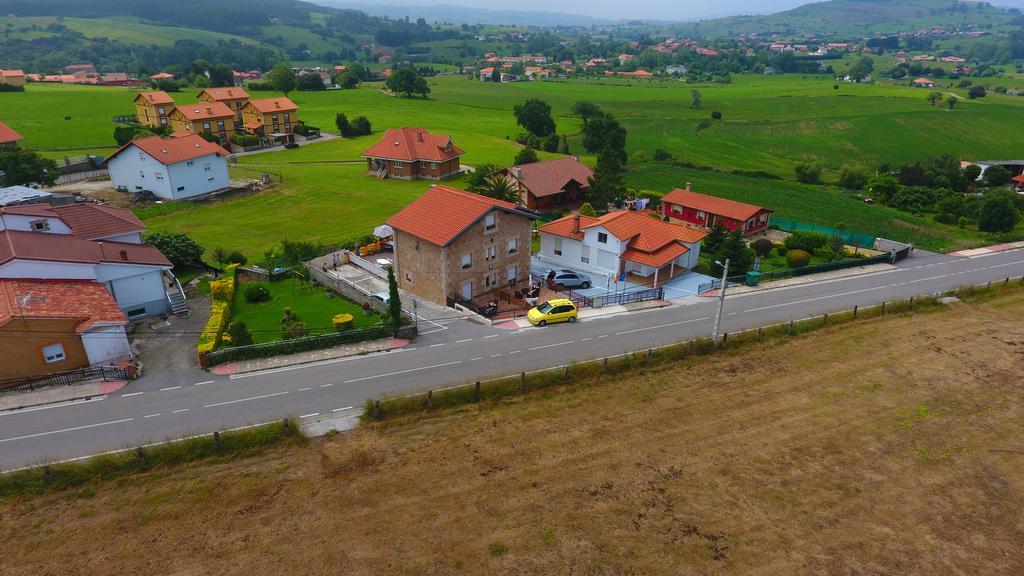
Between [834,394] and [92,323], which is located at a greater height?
[92,323]

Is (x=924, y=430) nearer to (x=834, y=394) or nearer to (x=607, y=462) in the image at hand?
(x=834, y=394)

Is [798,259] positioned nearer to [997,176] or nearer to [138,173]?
[997,176]

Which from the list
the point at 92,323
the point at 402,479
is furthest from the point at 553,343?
the point at 92,323

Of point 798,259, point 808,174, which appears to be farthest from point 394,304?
point 808,174

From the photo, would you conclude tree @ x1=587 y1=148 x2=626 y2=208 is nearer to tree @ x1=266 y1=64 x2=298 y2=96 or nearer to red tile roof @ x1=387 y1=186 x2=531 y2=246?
red tile roof @ x1=387 y1=186 x2=531 y2=246

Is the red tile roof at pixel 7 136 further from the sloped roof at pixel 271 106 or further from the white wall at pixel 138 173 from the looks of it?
the sloped roof at pixel 271 106
